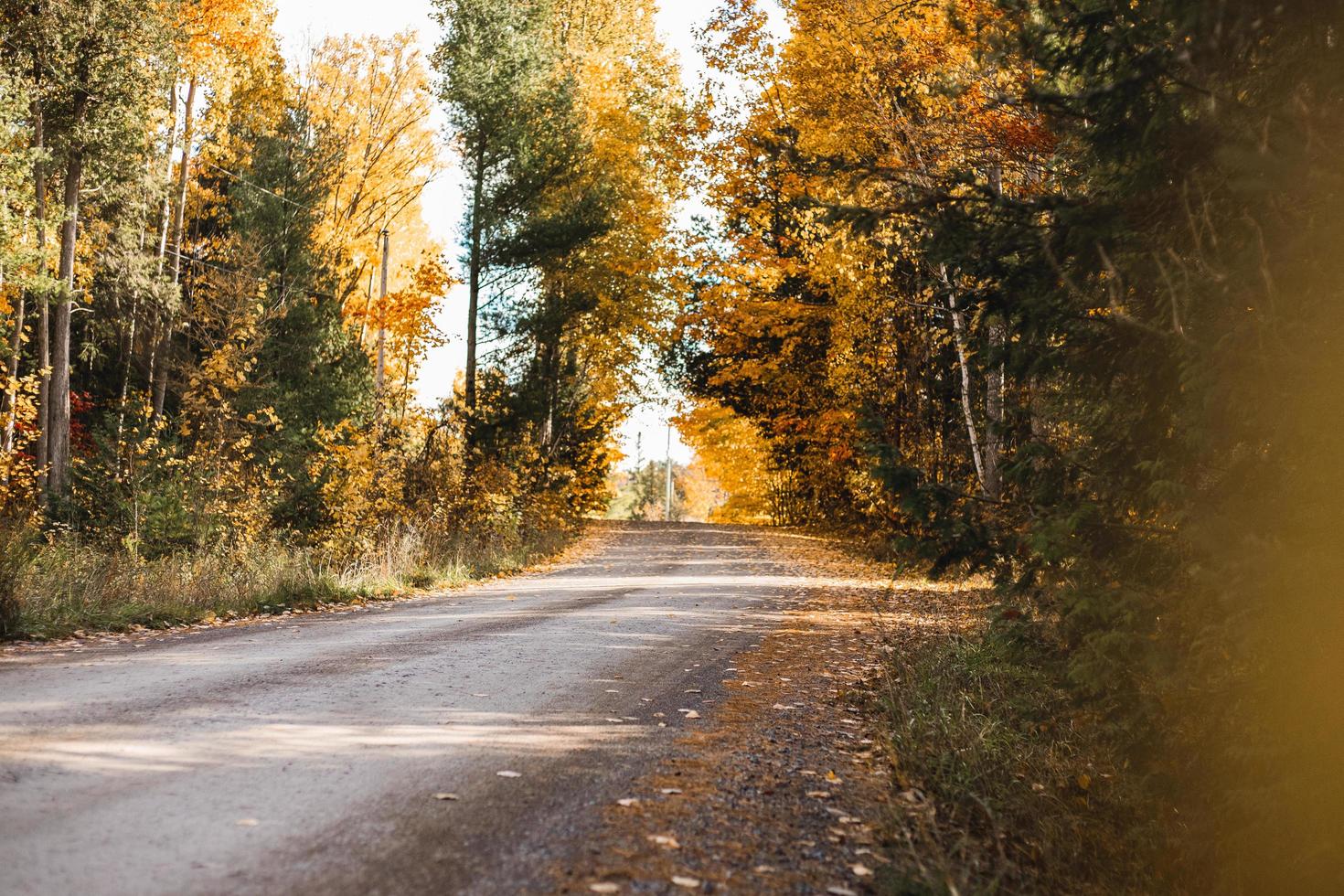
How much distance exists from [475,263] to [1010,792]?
19.9m

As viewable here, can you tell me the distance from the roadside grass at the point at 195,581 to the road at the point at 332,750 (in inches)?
39.6

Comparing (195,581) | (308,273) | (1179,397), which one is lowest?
(195,581)

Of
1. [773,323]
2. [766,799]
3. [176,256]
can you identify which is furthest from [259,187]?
[766,799]

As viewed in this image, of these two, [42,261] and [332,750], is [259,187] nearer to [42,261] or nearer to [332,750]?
[42,261]

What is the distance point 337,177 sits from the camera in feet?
84.4

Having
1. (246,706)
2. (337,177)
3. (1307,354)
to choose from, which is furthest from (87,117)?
(1307,354)

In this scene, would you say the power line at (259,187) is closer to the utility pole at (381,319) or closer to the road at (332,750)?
the utility pole at (381,319)

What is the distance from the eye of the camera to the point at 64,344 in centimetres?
1803

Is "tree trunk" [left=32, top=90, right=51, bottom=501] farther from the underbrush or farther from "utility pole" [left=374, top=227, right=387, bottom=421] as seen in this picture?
the underbrush

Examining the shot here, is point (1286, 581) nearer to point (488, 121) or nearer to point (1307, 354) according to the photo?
point (1307, 354)

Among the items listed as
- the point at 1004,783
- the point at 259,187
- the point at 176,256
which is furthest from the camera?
the point at 259,187

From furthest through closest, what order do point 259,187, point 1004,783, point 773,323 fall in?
point 773,323 → point 259,187 → point 1004,783

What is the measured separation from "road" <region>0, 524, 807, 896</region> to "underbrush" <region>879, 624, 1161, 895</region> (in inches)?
57.9

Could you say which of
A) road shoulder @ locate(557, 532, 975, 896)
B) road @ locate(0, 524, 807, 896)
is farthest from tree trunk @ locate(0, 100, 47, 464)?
road shoulder @ locate(557, 532, 975, 896)
